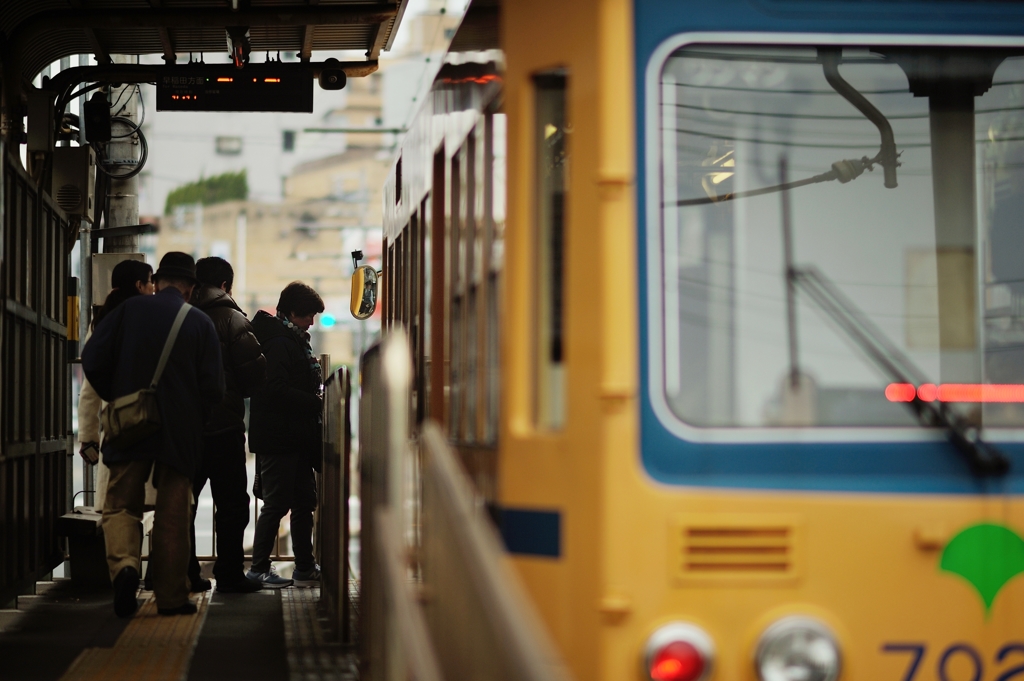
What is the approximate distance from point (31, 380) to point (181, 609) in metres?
1.61

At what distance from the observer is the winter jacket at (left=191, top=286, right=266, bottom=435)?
26.6 feet

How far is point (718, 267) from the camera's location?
3564mm

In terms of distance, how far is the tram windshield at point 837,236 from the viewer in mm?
3539

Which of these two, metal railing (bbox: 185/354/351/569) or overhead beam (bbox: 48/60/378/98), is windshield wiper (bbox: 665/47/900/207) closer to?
metal railing (bbox: 185/354/351/569)

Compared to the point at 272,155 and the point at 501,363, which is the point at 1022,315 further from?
the point at 272,155

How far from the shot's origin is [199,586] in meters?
8.59

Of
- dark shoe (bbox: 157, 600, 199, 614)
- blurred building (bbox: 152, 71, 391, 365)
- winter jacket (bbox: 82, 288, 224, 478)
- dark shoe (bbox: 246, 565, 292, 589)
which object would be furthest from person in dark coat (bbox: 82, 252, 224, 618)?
blurred building (bbox: 152, 71, 391, 365)

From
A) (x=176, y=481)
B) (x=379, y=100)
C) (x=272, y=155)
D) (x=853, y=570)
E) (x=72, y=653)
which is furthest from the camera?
(x=379, y=100)

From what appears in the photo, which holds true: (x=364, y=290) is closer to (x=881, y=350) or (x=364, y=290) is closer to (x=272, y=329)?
(x=272, y=329)

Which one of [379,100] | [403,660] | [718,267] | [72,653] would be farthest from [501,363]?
[379,100]

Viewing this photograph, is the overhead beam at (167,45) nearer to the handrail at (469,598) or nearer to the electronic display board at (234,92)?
the electronic display board at (234,92)

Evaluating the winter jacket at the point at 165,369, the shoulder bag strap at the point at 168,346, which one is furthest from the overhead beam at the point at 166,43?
the shoulder bag strap at the point at 168,346

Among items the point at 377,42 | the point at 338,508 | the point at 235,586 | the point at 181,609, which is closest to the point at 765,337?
the point at 338,508

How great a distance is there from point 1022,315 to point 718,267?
2.87 feet
